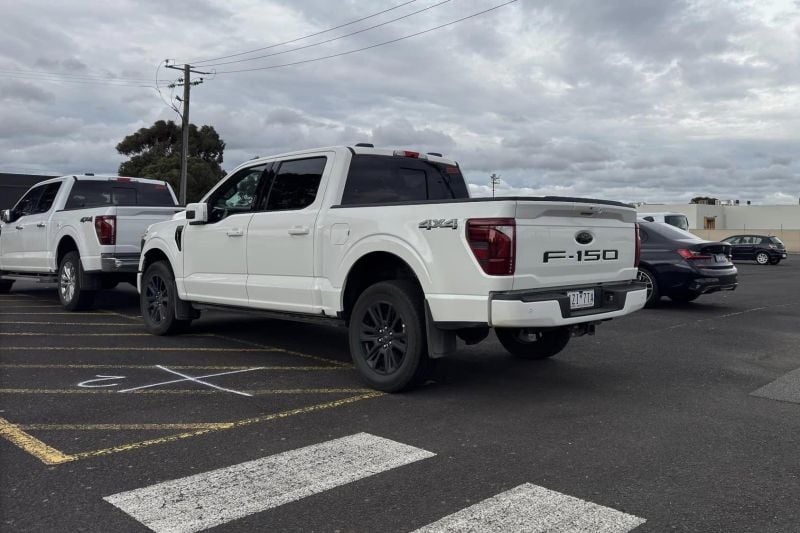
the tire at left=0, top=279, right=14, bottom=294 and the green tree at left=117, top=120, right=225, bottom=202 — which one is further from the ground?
the green tree at left=117, top=120, right=225, bottom=202

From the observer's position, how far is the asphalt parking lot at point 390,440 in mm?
3525

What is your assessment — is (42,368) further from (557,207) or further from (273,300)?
(557,207)

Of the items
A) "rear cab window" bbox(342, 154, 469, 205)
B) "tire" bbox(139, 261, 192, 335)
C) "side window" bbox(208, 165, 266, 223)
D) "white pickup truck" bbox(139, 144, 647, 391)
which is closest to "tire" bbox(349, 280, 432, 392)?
"white pickup truck" bbox(139, 144, 647, 391)

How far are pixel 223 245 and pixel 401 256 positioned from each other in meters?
2.60

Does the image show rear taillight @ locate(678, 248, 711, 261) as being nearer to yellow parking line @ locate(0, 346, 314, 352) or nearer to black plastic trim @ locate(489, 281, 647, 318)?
black plastic trim @ locate(489, 281, 647, 318)

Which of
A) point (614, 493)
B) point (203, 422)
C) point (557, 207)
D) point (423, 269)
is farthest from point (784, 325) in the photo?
point (203, 422)

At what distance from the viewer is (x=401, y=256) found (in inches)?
225

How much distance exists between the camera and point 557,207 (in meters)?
5.55

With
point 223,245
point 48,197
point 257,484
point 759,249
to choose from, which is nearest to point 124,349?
point 223,245

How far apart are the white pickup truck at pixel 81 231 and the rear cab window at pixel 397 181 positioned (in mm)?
4829

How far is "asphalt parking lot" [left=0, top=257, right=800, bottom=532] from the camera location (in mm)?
3525

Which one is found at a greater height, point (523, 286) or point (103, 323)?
point (523, 286)

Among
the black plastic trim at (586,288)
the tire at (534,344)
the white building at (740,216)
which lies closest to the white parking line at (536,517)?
the black plastic trim at (586,288)

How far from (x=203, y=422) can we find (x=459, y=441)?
1800 mm
